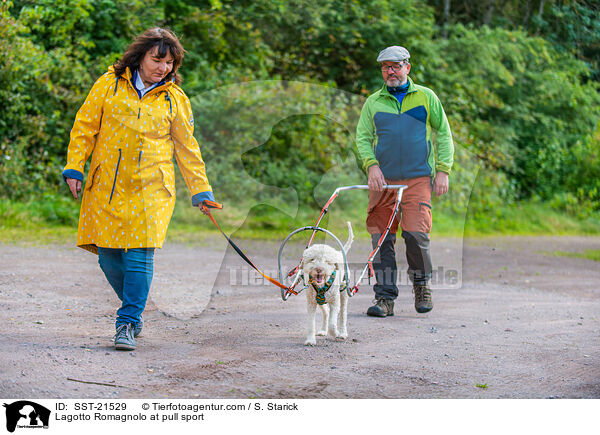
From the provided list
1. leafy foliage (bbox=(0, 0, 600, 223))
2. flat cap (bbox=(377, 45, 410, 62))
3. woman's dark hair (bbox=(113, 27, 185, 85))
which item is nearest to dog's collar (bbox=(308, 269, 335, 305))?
woman's dark hair (bbox=(113, 27, 185, 85))

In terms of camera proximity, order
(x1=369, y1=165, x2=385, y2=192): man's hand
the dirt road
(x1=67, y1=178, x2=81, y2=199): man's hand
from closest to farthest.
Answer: the dirt road → (x1=67, y1=178, x2=81, y2=199): man's hand → (x1=369, y1=165, x2=385, y2=192): man's hand

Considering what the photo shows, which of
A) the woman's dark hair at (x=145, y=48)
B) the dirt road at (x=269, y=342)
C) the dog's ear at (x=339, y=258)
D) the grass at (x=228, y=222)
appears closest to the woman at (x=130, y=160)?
the woman's dark hair at (x=145, y=48)

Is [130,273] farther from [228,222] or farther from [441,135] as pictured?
[228,222]

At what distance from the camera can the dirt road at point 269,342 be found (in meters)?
3.99

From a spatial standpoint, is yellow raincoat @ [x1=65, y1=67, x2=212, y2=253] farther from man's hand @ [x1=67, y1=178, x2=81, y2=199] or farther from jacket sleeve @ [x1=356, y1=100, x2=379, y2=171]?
jacket sleeve @ [x1=356, y1=100, x2=379, y2=171]

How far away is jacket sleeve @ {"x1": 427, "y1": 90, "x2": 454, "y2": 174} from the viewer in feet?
19.8

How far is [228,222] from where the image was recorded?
1155 cm

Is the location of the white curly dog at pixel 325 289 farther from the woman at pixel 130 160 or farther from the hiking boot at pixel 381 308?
the woman at pixel 130 160

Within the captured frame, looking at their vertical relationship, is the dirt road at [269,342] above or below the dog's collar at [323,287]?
below

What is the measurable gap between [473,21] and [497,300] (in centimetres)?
1529

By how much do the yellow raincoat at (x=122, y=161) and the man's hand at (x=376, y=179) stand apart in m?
1.93

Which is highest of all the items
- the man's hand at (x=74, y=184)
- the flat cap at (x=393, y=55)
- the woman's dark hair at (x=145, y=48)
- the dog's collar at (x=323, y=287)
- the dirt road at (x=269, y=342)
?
the flat cap at (x=393, y=55)
